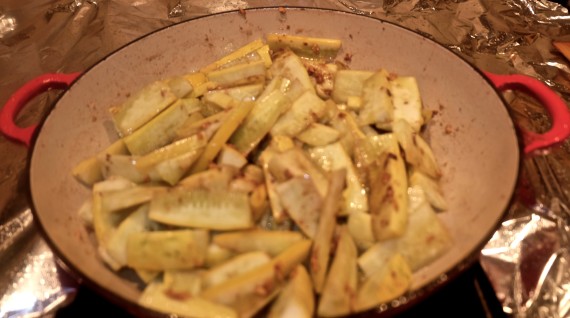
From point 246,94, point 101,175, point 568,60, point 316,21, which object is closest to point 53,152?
point 101,175

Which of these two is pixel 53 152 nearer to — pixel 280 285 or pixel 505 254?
pixel 280 285

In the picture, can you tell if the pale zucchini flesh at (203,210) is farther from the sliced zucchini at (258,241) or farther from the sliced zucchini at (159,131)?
the sliced zucchini at (159,131)

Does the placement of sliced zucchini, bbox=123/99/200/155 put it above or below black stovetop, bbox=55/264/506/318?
above

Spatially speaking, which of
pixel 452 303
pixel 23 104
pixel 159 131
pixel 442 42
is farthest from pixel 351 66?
pixel 23 104

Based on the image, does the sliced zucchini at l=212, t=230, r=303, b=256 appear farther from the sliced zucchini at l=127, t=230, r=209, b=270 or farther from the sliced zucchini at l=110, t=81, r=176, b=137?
the sliced zucchini at l=110, t=81, r=176, b=137

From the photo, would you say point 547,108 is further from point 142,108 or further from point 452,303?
point 142,108

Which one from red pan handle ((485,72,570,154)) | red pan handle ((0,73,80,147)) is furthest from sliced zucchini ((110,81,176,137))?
red pan handle ((485,72,570,154))
